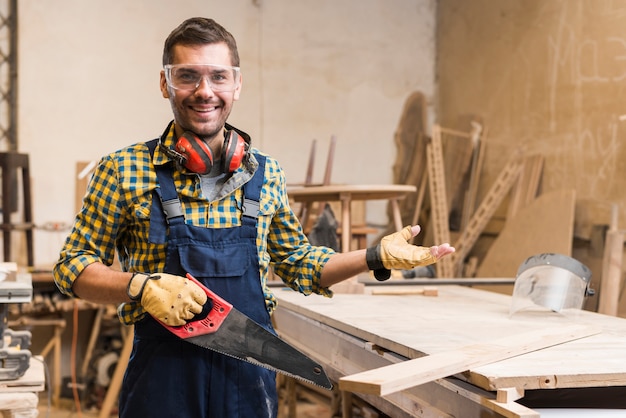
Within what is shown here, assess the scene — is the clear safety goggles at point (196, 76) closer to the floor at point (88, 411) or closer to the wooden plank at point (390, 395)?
the wooden plank at point (390, 395)

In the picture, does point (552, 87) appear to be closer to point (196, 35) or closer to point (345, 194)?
point (345, 194)

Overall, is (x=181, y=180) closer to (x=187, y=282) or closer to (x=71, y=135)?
(x=187, y=282)

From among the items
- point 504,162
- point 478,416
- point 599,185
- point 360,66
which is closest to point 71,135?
point 360,66

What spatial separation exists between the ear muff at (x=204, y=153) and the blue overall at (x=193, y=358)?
0.08m

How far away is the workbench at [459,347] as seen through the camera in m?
2.09

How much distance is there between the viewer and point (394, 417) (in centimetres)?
274

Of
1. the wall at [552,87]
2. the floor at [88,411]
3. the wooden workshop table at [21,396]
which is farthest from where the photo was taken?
the floor at [88,411]

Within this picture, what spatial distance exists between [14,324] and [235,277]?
4500mm

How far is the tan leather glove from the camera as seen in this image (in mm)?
2209

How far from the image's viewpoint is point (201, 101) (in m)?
2.15

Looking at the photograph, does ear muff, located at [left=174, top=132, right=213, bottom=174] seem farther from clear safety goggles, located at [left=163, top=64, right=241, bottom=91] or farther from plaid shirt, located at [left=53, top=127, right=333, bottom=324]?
clear safety goggles, located at [left=163, top=64, right=241, bottom=91]

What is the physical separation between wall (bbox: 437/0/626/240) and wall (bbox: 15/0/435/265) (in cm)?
67

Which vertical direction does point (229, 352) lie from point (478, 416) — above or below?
above

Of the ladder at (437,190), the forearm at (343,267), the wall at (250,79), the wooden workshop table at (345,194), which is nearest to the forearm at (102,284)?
the forearm at (343,267)
